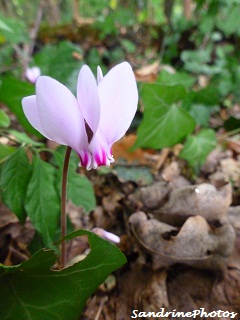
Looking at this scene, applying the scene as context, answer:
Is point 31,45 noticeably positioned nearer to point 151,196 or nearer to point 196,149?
point 196,149

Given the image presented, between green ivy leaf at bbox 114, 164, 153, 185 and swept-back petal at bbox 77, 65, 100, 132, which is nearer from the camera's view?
swept-back petal at bbox 77, 65, 100, 132

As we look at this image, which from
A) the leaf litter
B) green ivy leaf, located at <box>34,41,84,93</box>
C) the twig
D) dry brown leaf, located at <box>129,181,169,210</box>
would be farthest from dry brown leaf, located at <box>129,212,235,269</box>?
the twig

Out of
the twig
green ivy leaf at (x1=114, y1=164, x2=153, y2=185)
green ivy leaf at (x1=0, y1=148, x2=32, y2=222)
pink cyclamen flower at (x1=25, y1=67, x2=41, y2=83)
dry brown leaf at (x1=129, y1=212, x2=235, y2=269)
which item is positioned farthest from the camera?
the twig

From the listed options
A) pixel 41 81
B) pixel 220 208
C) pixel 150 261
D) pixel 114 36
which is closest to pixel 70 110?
pixel 41 81

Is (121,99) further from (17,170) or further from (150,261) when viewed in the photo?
(150,261)

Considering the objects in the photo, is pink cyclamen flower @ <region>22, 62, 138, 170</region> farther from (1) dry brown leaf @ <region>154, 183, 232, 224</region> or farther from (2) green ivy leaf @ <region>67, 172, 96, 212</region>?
(1) dry brown leaf @ <region>154, 183, 232, 224</region>

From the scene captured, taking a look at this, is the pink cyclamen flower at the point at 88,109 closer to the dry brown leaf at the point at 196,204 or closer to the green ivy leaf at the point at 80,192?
the green ivy leaf at the point at 80,192

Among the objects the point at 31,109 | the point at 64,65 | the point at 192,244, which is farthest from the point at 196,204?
the point at 64,65
